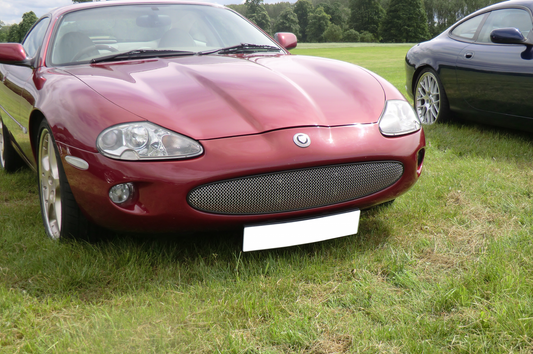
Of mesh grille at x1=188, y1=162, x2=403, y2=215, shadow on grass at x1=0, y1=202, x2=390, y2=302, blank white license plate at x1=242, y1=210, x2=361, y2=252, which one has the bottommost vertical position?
shadow on grass at x1=0, y1=202, x2=390, y2=302

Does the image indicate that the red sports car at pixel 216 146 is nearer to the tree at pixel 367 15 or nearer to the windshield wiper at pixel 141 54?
the windshield wiper at pixel 141 54

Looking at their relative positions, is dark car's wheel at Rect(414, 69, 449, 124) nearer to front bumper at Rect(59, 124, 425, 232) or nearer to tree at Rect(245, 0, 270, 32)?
front bumper at Rect(59, 124, 425, 232)

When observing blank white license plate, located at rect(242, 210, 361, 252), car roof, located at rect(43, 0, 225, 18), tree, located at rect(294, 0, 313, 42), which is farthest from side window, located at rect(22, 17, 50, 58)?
tree, located at rect(294, 0, 313, 42)

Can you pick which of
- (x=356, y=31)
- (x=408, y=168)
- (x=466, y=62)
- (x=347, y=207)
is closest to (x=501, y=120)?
(x=466, y=62)

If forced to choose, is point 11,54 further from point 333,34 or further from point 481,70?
point 333,34

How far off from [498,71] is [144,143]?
11.7 ft

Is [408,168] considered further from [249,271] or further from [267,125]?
[249,271]

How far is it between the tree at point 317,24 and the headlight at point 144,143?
3323 inches

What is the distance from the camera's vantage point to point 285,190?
7.13 feet

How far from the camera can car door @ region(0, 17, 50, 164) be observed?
116 inches

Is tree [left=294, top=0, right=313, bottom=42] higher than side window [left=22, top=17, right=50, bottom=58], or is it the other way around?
side window [left=22, top=17, right=50, bottom=58]

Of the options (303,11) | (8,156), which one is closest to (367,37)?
(303,11)

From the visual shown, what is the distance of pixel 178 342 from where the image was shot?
1.80 metres

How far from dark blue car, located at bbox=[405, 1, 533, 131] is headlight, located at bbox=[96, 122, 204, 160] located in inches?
129
